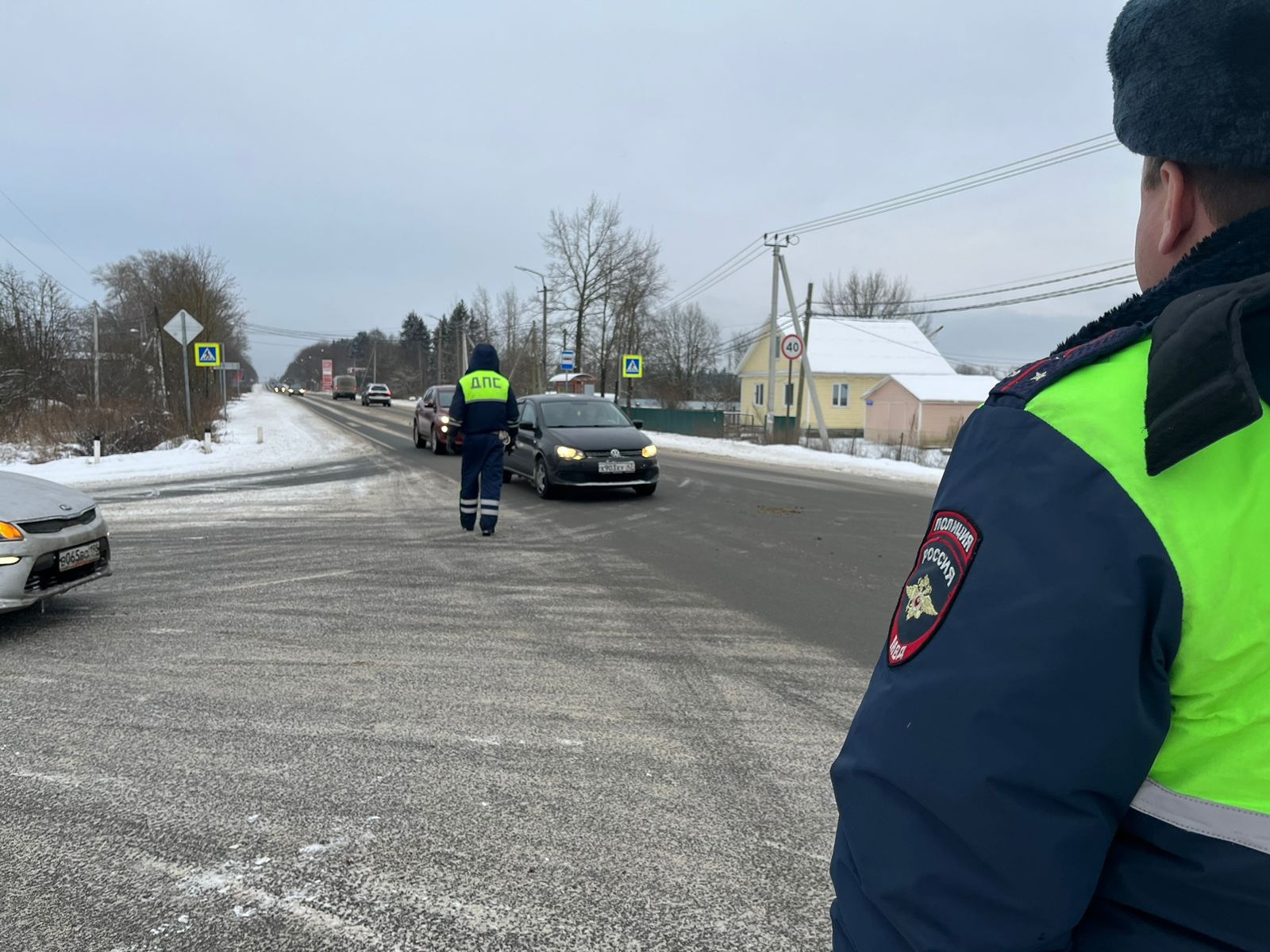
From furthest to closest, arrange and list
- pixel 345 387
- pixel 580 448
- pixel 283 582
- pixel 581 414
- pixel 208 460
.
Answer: pixel 345 387 < pixel 208 460 < pixel 581 414 < pixel 580 448 < pixel 283 582

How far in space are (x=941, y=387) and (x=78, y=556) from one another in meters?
47.5

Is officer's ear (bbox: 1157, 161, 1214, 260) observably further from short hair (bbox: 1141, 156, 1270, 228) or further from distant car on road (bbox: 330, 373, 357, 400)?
distant car on road (bbox: 330, 373, 357, 400)

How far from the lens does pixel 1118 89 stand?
3.71 ft

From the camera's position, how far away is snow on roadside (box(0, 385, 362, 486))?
52.7 ft

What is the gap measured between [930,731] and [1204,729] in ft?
0.87

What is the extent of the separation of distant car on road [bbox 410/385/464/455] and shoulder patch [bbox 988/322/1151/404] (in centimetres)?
1974

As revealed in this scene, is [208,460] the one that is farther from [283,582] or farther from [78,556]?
[78,556]

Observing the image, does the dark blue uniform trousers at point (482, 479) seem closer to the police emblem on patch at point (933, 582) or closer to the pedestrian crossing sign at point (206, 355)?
the police emblem on patch at point (933, 582)

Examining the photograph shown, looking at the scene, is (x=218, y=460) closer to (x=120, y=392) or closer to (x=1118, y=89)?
(x=120, y=392)

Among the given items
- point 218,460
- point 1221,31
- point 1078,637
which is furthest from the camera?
point 218,460

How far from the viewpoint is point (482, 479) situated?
31.8 feet

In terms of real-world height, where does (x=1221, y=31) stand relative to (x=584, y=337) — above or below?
below

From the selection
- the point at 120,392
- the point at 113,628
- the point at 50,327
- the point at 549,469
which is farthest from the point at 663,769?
the point at 120,392

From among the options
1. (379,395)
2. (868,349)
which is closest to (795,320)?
(868,349)
